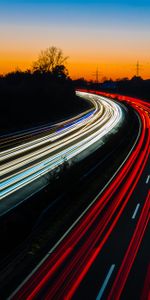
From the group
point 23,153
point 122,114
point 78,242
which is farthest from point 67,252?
point 122,114

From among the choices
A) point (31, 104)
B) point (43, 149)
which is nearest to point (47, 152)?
point (43, 149)

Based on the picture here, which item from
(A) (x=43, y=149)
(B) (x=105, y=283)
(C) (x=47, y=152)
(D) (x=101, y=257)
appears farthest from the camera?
(A) (x=43, y=149)

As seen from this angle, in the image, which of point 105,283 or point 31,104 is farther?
point 31,104

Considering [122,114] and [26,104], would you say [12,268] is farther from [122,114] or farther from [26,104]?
[122,114]

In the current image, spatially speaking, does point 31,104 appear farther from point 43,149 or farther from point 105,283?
point 105,283

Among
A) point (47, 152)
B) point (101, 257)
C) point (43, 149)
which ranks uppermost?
point (101, 257)

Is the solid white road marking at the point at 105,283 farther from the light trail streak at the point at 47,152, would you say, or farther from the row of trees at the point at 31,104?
the row of trees at the point at 31,104

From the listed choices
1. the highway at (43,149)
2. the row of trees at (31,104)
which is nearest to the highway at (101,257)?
the highway at (43,149)

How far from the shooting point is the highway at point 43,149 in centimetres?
3275

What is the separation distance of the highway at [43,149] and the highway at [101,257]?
6.65 meters

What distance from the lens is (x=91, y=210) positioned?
78.6 feet

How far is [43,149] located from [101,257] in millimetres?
29584

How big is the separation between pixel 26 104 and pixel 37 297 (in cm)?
5619

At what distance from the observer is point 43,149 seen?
1811 inches
